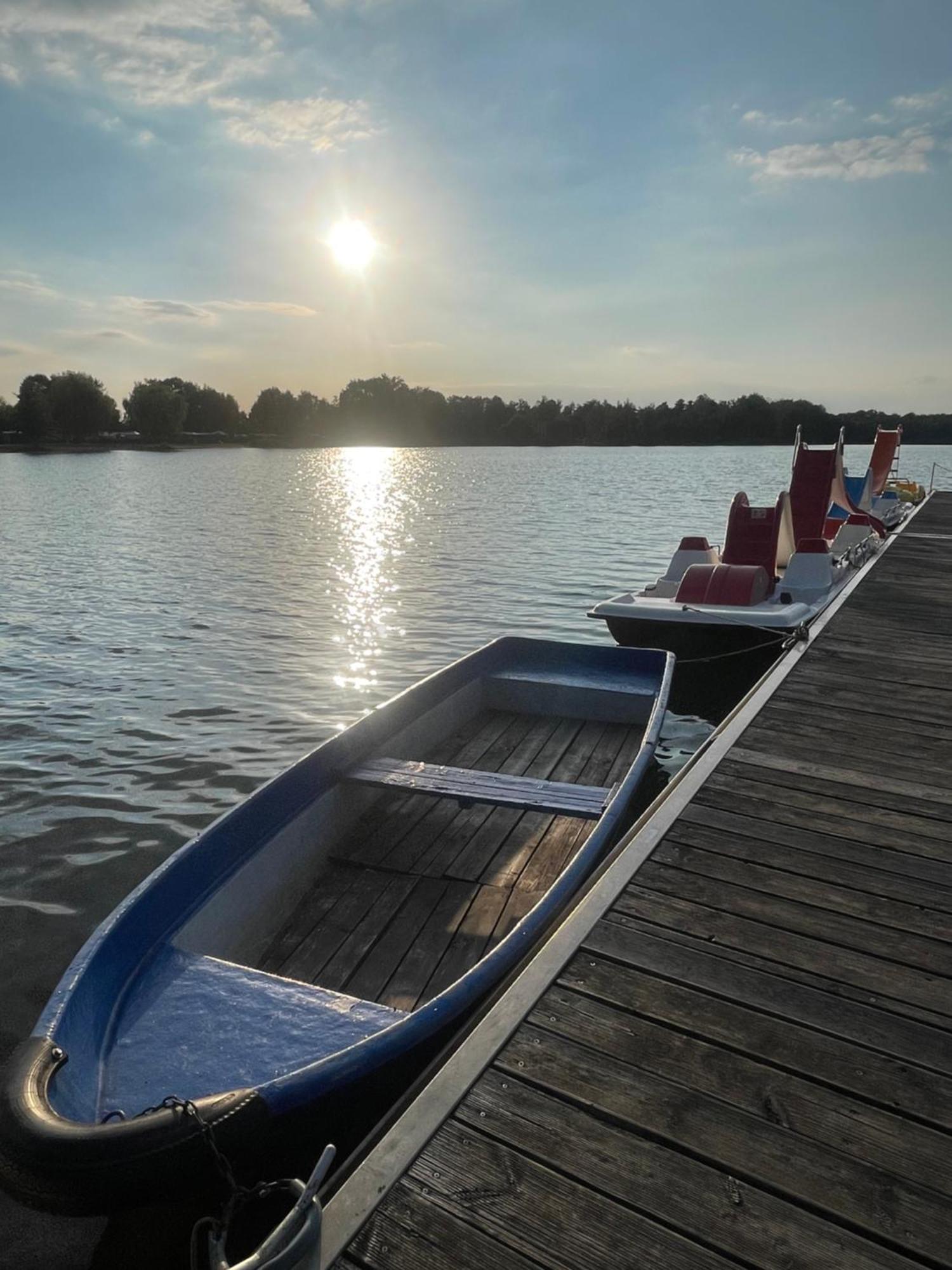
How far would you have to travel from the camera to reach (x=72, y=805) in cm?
795

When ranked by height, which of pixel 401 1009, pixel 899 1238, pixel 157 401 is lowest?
pixel 401 1009

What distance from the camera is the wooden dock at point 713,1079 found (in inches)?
92.4

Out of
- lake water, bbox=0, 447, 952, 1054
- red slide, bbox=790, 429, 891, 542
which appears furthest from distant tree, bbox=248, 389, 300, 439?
red slide, bbox=790, 429, 891, 542

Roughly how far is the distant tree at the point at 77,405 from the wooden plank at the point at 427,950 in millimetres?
119818

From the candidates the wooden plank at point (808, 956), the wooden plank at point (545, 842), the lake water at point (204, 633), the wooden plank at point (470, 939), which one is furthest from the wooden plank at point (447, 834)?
the lake water at point (204, 633)

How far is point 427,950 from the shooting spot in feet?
15.3

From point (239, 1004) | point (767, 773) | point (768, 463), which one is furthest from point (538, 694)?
point (768, 463)

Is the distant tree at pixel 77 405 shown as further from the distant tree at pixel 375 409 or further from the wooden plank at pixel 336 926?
the wooden plank at pixel 336 926

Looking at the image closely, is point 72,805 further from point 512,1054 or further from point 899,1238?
point 899,1238

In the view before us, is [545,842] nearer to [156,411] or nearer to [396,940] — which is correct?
[396,940]

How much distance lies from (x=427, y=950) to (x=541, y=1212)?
2318 mm

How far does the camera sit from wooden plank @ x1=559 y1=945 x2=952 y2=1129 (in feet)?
9.27

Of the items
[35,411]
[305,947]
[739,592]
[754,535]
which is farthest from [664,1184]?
[35,411]

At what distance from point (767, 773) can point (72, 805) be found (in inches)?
248
